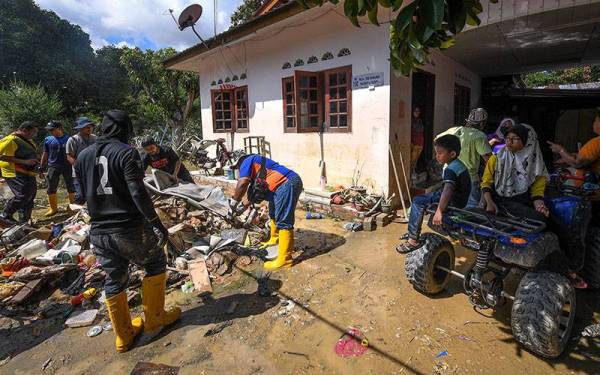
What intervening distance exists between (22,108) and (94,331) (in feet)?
45.9

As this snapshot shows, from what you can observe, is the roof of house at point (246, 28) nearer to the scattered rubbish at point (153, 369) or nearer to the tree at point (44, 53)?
the scattered rubbish at point (153, 369)

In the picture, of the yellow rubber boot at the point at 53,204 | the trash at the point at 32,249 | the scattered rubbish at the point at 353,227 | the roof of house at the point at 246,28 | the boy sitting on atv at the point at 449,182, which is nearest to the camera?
the boy sitting on atv at the point at 449,182

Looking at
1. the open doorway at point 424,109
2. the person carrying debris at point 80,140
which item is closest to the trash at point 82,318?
the person carrying debris at point 80,140

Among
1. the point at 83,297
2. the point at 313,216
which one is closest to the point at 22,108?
the point at 83,297

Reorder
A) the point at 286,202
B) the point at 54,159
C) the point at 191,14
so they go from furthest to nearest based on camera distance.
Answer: the point at 191,14
the point at 54,159
the point at 286,202

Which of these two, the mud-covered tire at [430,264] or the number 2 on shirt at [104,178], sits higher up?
the number 2 on shirt at [104,178]

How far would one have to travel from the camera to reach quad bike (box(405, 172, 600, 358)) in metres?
2.26

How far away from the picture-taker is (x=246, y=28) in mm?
6852

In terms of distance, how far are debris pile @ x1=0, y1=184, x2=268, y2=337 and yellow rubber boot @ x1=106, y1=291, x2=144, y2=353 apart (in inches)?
18.6

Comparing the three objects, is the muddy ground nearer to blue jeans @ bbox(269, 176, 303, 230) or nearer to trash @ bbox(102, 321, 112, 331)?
trash @ bbox(102, 321, 112, 331)

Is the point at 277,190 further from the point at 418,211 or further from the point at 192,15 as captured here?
the point at 192,15

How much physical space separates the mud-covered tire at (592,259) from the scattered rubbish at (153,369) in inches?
149

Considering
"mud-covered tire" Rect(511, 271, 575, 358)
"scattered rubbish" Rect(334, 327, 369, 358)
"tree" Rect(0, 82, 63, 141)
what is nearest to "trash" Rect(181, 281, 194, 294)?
"scattered rubbish" Rect(334, 327, 369, 358)

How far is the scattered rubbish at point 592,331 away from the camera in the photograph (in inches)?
102
